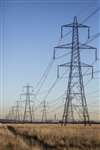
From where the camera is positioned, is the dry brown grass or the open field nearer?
the open field

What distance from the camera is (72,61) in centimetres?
3145

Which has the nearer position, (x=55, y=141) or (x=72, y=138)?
(x=55, y=141)

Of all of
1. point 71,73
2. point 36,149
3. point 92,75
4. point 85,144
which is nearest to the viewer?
point 36,149

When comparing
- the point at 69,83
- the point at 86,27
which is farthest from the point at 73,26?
the point at 69,83

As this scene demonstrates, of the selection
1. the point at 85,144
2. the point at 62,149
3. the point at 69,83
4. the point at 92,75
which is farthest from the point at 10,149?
the point at 69,83

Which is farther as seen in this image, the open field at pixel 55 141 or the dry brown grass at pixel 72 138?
the dry brown grass at pixel 72 138

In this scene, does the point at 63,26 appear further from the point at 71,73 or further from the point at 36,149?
the point at 36,149

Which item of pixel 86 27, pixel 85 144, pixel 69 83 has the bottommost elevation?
pixel 85 144

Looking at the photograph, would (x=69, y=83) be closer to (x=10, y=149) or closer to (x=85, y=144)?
(x=85, y=144)

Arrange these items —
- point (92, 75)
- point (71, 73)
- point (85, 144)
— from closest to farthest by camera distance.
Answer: point (85, 144)
point (92, 75)
point (71, 73)

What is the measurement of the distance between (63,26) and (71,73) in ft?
9.81

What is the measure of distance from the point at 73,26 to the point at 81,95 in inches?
174

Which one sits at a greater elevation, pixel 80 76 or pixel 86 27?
pixel 86 27

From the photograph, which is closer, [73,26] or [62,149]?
[62,149]
